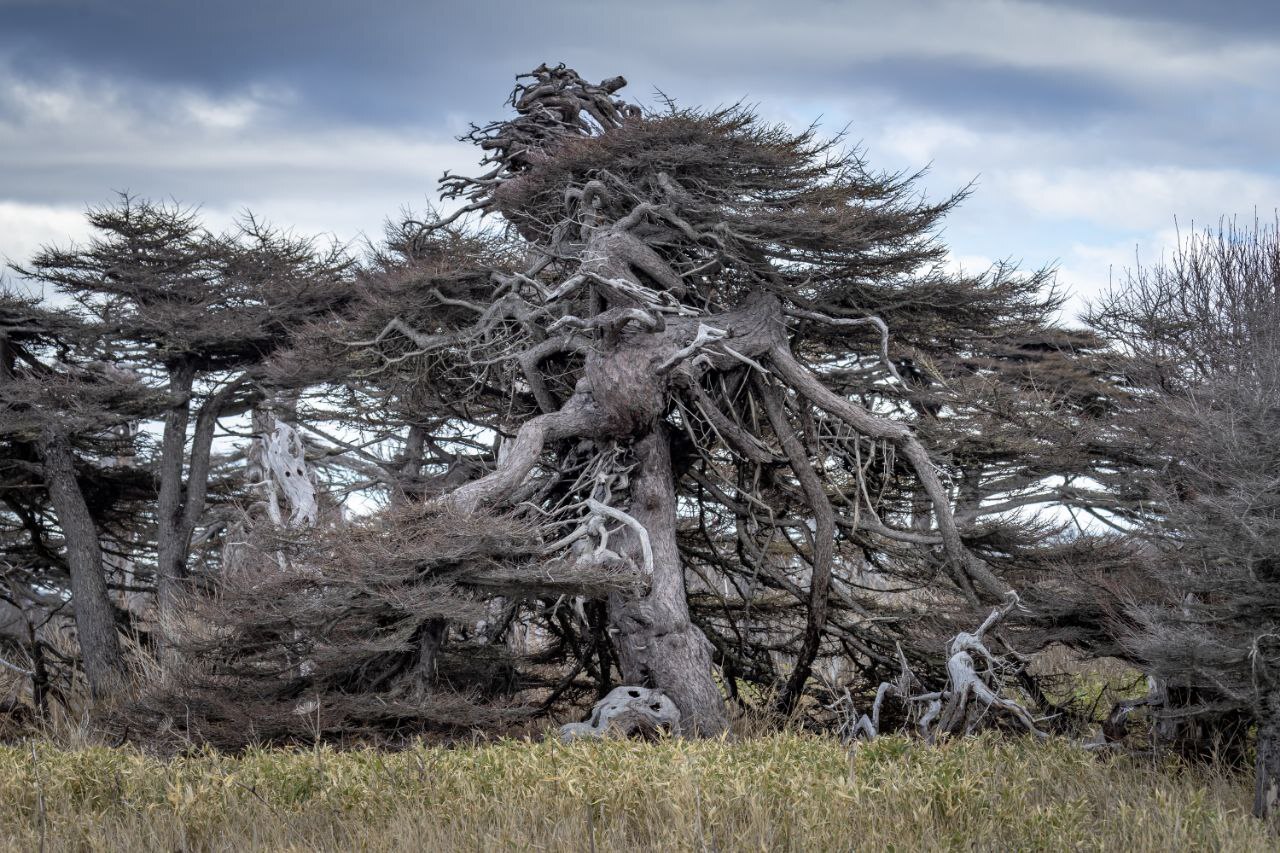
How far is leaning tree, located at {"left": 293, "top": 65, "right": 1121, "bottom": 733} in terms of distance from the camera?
11.8 metres

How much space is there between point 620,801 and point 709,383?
7.31 m

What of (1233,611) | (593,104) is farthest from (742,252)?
(1233,611)

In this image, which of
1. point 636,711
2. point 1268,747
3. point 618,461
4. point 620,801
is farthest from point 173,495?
point 1268,747

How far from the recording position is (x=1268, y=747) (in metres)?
8.02

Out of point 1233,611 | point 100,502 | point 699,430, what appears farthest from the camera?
→ point 100,502

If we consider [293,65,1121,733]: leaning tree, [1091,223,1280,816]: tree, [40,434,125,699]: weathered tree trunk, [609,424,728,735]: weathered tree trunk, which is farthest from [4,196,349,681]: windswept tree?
[1091,223,1280,816]: tree

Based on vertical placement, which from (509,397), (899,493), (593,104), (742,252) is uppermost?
(593,104)

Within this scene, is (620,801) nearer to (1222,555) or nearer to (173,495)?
(1222,555)

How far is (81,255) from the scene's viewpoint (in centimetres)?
1841

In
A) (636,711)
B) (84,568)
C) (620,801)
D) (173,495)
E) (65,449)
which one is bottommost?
(636,711)

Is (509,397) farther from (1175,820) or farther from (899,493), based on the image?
(1175,820)

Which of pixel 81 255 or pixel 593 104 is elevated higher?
pixel 593 104

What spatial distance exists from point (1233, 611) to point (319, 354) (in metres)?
11.4

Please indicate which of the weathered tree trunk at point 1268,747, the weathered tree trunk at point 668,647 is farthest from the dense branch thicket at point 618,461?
the weathered tree trunk at point 1268,747
